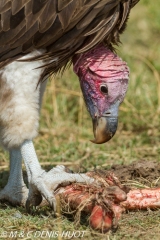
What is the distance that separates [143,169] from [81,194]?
0.97 m

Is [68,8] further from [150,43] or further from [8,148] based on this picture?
[150,43]

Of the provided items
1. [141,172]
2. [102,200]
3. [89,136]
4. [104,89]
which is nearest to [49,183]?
[102,200]

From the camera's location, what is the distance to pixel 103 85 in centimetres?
470

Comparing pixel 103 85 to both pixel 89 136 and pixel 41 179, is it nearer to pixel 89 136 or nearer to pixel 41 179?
pixel 41 179

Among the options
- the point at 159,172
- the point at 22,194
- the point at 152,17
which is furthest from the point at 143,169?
the point at 152,17

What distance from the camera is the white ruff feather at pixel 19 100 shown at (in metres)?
4.48

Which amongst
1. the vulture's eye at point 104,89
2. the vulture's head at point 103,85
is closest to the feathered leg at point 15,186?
the vulture's head at point 103,85

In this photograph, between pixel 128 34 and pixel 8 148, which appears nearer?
pixel 8 148

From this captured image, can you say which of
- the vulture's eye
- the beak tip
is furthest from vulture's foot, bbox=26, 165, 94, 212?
the vulture's eye

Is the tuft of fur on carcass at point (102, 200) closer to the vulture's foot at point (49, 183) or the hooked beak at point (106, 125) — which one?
the vulture's foot at point (49, 183)

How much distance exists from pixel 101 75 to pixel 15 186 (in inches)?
41.4

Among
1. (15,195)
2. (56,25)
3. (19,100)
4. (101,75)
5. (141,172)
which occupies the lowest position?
(15,195)

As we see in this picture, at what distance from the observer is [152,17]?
952 centimetres

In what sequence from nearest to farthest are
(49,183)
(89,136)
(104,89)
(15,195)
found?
(49,183) → (104,89) → (15,195) → (89,136)
